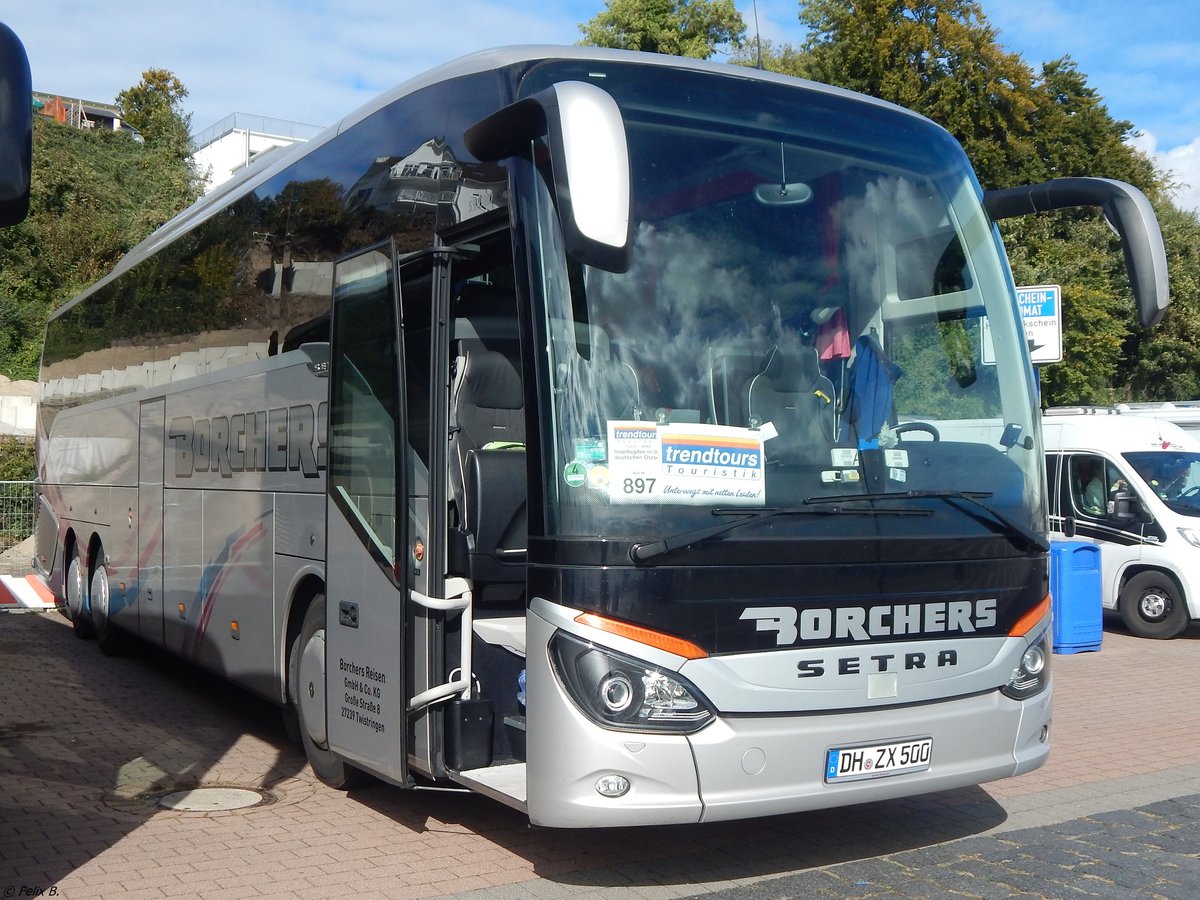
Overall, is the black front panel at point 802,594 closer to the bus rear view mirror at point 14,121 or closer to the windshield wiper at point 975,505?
the windshield wiper at point 975,505

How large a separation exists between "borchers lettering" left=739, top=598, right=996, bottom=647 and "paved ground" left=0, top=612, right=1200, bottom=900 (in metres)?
1.07

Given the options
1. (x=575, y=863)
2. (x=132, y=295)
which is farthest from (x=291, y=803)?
(x=132, y=295)

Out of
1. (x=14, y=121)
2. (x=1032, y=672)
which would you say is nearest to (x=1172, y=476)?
(x=1032, y=672)

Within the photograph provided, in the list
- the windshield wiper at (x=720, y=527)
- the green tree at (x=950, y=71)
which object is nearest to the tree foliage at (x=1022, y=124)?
the green tree at (x=950, y=71)

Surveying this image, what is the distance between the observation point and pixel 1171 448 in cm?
1591

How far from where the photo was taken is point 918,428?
5.74m

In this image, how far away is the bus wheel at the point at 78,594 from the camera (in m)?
13.1

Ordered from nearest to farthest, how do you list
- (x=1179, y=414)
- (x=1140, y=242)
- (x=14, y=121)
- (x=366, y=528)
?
(x=14, y=121)
(x=1140, y=242)
(x=366, y=528)
(x=1179, y=414)

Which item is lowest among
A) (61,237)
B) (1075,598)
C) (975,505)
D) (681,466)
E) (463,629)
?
(1075,598)

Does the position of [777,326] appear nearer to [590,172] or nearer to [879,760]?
[590,172]

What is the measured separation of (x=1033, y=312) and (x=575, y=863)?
9069 mm

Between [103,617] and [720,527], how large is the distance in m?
9.00

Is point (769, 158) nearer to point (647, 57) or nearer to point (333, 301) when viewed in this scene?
point (647, 57)

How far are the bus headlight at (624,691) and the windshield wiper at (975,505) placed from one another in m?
0.93
